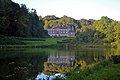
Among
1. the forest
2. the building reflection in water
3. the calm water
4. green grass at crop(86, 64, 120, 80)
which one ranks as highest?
the forest

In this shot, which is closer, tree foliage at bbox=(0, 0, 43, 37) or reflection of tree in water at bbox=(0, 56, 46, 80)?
reflection of tree in water at bbox=(0, 56, 46, 80)

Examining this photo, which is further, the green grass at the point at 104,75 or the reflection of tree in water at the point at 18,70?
the reflection of tree in water at the point at 18,70

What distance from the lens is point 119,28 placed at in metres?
83.9

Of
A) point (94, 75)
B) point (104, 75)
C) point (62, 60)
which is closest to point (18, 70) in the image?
point (94, 75)

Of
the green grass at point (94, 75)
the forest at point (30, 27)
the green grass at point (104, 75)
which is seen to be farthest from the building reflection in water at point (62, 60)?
the forest at point (30, 27)

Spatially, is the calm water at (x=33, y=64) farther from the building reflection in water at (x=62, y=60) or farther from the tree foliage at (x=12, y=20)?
the tree foliage at (x=12, y=20)

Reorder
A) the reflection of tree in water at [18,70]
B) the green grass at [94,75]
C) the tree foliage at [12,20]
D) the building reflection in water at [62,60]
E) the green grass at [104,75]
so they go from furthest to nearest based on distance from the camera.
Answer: the tree foliage at [12,20]
the building reflection in water at [62,60]
the reflection of tree in water at [18,70]
the green grass at [104,75]
the green grass at [94,75]

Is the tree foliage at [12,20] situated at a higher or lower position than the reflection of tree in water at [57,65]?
higher

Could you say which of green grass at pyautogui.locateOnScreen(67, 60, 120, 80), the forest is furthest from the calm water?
the forest

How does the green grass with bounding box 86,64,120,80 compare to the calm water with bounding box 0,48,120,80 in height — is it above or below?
above

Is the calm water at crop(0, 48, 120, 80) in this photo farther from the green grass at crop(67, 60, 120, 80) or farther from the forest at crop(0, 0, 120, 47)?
the forest at crop(0, 0, 120, 47)

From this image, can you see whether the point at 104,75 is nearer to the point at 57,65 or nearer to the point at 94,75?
the point at 94,75

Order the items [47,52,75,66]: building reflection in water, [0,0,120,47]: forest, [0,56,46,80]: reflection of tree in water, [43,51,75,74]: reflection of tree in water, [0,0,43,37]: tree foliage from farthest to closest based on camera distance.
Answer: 1. [0,0,120,47]: forest
2. [0,0,43,37]: tree foliage
3. [47,52,75,66]: building reflection in water
4. [43,51,75,74]: reflection of tree in water
5. [0,56,46,80]: reflection of tree in water

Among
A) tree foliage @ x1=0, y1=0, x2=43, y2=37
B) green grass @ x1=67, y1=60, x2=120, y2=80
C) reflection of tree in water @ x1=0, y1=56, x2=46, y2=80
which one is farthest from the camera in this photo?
tree foliage @ x1=0, y1=0, x2=43, y2=37
